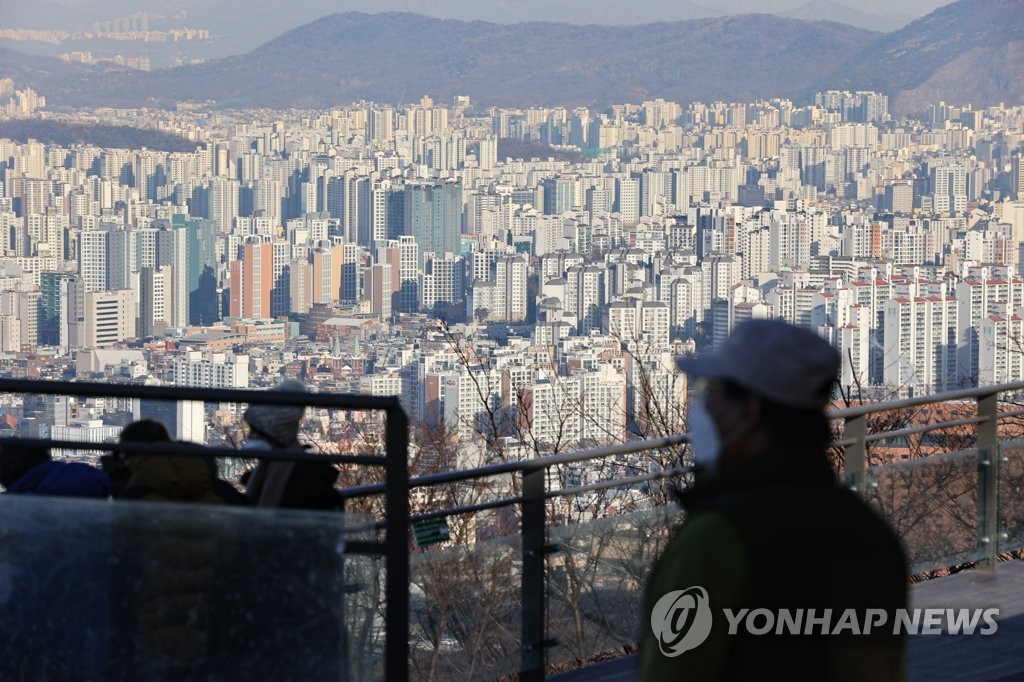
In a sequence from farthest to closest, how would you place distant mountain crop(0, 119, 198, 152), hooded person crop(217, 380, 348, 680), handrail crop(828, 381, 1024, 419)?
distant mountain crop(0, 119, 198, 152)
handrail crop(828, 381, 1024, 419)
hooded person crop(217, 380, 348, 680)

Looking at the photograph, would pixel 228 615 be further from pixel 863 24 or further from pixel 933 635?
pixel 863 24

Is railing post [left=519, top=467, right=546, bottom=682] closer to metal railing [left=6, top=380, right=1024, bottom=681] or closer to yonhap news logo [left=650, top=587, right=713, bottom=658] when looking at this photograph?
metal railing [left=6, top=380, right=1024, bottom=681]

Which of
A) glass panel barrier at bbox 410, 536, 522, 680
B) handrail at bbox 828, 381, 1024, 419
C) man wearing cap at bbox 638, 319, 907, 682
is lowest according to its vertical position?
glass panel barrier at bbox 410, 536, 522, 680

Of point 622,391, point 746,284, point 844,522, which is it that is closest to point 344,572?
point 844,522

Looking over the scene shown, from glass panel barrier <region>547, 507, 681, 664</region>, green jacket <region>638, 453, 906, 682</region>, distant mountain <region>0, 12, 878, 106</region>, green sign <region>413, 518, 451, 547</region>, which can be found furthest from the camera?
distant mountain <region>0, 12, 878, 106</region>

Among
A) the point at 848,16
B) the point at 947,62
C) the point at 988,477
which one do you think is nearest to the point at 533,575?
the point at 988,477

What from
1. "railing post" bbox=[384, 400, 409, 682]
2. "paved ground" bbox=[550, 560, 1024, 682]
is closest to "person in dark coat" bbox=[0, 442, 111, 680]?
"railing post" bbox=[384, 400, 409, 682]
